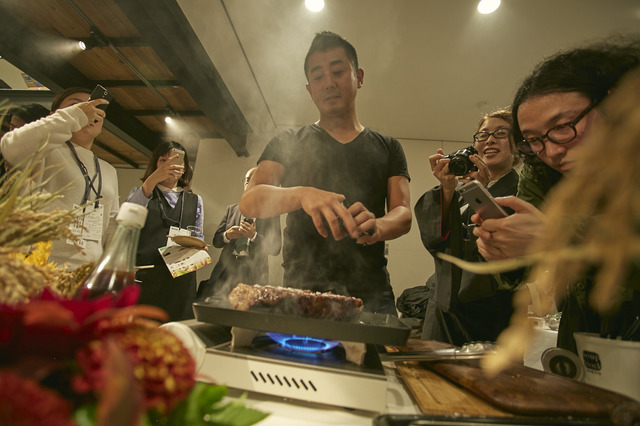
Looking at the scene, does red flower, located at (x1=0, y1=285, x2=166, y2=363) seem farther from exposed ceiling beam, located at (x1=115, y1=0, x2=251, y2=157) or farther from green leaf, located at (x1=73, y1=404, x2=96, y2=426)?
exposed ceiling beam, located at (x1=115, y1=0, x2=251, y2=157)

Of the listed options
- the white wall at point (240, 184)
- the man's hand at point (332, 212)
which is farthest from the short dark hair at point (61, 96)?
the white wall at point (240, 184)

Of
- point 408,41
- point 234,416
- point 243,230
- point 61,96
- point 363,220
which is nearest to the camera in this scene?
point 234,416

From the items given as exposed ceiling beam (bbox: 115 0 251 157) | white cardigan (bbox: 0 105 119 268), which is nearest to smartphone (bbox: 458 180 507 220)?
white cardigan (bbox: 0 105 119 268)

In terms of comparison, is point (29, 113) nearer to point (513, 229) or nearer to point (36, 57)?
point (36, 57)

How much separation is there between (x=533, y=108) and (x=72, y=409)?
4.40 ft

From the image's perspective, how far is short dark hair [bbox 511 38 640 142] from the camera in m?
0.94

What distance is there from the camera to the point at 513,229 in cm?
84

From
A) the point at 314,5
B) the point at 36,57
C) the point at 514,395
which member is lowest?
the point at 514,395

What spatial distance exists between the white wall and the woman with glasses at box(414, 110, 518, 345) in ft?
8.54

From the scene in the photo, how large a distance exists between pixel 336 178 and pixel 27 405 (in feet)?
4.58

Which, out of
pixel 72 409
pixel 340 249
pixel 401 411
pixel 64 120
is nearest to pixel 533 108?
pixel 340 249

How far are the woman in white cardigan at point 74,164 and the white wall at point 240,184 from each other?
2.78 metres

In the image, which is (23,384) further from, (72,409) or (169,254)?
(169,254)

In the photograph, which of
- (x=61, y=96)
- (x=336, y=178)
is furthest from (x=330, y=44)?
(x=61, y=96)
